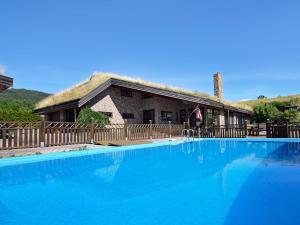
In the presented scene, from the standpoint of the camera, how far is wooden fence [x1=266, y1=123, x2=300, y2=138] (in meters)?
15.6

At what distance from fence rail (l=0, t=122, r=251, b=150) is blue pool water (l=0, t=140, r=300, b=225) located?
261 centimetres

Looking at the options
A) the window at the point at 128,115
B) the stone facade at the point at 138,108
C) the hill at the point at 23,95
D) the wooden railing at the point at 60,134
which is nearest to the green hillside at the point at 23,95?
the hill at the point at 23,95

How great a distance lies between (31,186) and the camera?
5.36 m

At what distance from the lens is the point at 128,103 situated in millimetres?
20266

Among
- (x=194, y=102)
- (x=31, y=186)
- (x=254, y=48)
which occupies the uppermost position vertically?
(x=254, y=48)

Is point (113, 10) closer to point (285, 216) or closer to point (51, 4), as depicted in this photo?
point (51, 4)

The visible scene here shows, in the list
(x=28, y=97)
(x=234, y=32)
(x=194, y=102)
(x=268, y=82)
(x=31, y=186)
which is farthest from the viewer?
(x=28, y=97)

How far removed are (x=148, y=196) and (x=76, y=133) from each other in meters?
8.79

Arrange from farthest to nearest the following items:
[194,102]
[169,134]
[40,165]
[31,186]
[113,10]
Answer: [194,102] < [169,134] < [113,10] < [40,165] < [31,186]

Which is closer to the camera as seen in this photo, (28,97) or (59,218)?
(59,218)

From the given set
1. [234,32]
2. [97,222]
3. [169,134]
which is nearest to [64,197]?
[97,222]

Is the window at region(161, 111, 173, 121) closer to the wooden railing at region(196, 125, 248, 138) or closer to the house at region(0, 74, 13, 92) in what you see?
the wooden railing at region(196, 125, 248, 138)

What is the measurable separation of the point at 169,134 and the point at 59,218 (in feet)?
50.2

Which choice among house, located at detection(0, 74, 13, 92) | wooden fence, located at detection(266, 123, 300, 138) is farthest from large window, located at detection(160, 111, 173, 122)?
house, located at detection(0, 74, 13, 92)
